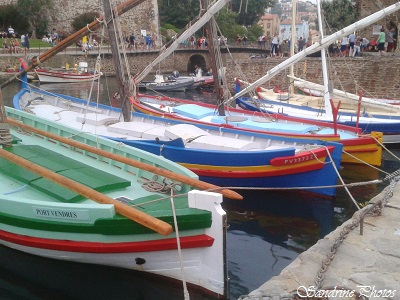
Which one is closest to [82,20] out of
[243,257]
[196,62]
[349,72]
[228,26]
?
[196,62]

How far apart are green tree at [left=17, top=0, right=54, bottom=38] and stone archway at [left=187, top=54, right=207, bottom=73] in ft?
48.7

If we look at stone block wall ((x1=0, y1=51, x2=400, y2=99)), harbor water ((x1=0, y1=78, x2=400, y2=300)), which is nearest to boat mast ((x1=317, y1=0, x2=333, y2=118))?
stone block wall ((x1=0, y1=51, x2=400, y2=99))

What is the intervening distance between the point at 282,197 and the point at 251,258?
8.90 ft

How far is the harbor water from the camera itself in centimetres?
622

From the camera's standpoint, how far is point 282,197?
9.97 meters

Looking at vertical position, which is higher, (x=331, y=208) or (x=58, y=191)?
(x=58, y=191)

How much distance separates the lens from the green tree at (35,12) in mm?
41188

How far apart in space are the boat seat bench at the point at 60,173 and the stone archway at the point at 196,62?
40551 millimetres

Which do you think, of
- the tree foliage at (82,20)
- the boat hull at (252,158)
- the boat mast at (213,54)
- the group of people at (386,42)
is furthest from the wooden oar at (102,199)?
the tree foliage at (82,20)

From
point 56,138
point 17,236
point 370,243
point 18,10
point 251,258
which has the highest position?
point 18,10

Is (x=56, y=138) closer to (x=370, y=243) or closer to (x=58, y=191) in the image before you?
(x=58, y=191)

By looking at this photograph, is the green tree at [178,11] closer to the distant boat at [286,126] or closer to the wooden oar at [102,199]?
the distant boat at [286,126]

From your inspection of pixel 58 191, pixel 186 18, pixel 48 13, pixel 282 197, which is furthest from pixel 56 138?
pixel 186 18

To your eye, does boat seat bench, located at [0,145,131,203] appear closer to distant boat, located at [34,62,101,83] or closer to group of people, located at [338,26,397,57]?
group of people, located at [338,26,397,57]
